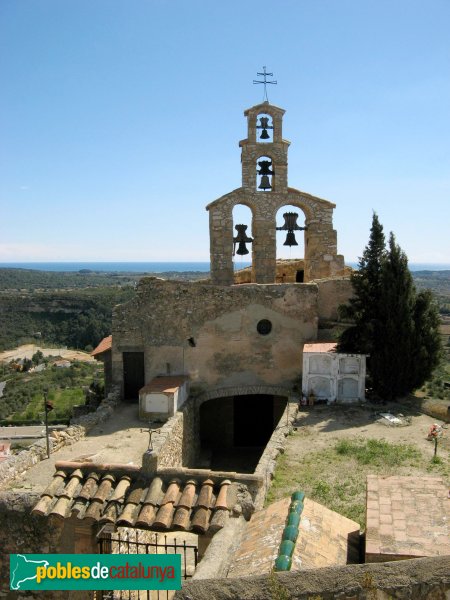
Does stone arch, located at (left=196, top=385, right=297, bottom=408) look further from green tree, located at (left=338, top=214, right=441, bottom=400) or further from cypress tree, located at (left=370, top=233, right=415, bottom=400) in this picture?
cypress tree, located at (left=370, top=233, right=415, bottom=400)

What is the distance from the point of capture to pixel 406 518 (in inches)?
239

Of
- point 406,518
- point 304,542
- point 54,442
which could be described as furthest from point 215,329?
point 406,518

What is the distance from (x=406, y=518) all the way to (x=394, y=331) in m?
11.1

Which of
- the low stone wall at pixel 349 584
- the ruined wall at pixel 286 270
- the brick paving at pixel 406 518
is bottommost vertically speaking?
the brick paving at pixel 406 518

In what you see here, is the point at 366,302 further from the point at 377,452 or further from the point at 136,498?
the point at 136,498

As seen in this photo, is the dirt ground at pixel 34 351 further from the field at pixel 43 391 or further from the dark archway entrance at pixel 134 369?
the dark archway entrance at pixel 134 369

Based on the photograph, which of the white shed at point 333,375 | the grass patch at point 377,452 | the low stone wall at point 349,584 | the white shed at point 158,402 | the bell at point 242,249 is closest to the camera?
the low stone wall at point 349,584

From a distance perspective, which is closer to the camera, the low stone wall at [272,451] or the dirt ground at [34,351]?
the low stone wall at [272,451]

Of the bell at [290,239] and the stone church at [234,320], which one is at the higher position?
the bell at [290,239]

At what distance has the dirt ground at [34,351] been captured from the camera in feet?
282

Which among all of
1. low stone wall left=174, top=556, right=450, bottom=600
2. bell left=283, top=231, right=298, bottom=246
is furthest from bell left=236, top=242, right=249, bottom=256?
low stone wall left=174, top=556, right=450, bottom=600

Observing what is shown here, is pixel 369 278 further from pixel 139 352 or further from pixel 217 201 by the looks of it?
pixel 139 352

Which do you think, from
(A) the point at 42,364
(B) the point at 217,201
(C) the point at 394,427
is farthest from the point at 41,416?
(C) the point at 394,427

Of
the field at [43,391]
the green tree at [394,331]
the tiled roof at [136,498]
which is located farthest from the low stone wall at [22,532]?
the field at [43,391]
